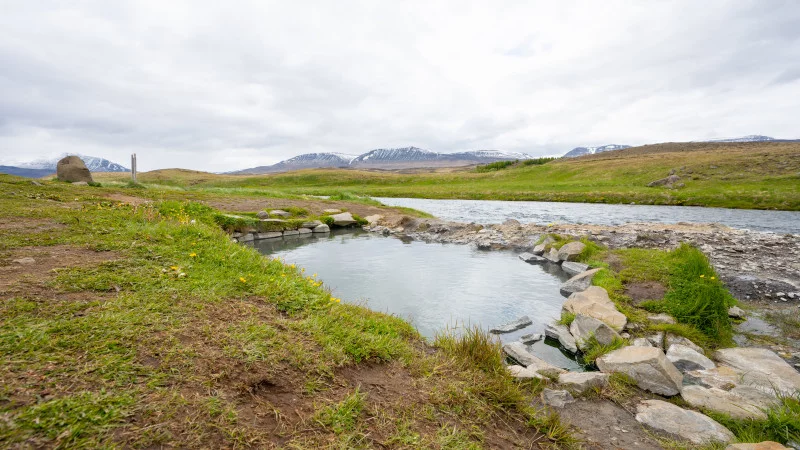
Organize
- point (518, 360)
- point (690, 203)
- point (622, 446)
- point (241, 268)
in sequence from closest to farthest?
point (622, 446)
point (518, 360)
point (241, 268)
point (690, 203)

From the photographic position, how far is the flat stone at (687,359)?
578 cm

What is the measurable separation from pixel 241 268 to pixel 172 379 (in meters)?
3.64

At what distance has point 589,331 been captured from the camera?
22.3 feet

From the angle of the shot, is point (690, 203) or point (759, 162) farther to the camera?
point (759, 162)

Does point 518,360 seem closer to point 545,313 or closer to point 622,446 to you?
point 622,446

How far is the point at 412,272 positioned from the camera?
40.5ft

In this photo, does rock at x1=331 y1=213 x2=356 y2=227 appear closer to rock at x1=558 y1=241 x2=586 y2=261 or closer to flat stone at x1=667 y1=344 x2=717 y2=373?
rock at x1=558 y1=241 x2=586 y2=261

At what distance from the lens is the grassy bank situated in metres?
2.63

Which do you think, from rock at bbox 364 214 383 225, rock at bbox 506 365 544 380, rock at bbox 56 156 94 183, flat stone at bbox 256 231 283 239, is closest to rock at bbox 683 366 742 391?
rock at bbox 506 365 544 380

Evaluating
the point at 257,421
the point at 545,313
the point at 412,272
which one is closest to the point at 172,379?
the point at 257,421

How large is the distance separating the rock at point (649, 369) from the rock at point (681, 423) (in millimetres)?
463

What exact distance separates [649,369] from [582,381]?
1.17 metres

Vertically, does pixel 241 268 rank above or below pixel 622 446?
above

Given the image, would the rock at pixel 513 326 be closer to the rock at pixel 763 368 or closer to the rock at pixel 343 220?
the rock at pixel 763 368
